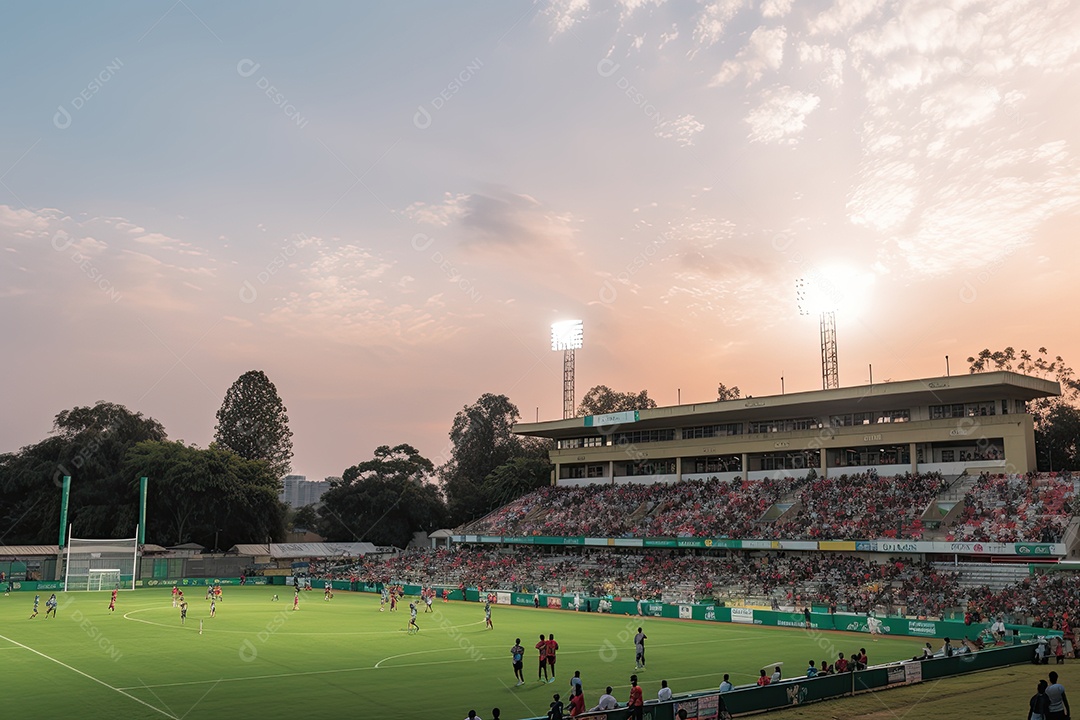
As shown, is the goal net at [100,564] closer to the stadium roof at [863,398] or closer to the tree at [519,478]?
the tree at [519,478]

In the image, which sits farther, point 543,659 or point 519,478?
point 519,478

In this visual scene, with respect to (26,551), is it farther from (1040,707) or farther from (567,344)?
(1040,707)

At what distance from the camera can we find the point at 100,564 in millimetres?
81812

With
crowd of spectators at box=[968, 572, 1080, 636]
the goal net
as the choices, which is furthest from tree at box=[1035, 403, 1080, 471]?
the goal net

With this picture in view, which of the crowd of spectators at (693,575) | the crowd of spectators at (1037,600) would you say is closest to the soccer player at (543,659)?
the crowd of spectators at (1037,600)

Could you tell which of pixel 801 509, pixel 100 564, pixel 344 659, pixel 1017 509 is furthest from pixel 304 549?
pixel 1017 509

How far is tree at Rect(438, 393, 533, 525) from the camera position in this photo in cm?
12988

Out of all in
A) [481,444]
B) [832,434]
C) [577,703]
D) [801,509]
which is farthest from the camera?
[481,444]

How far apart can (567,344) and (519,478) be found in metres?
24.5

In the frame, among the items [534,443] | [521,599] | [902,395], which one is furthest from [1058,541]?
[534,443]

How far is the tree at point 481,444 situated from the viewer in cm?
12988

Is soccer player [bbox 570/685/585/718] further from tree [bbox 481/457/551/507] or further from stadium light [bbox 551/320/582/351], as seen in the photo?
tree [bbox 481/457/551/507]

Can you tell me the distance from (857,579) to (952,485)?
11.4 meters

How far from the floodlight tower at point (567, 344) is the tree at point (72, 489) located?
2054 inches
